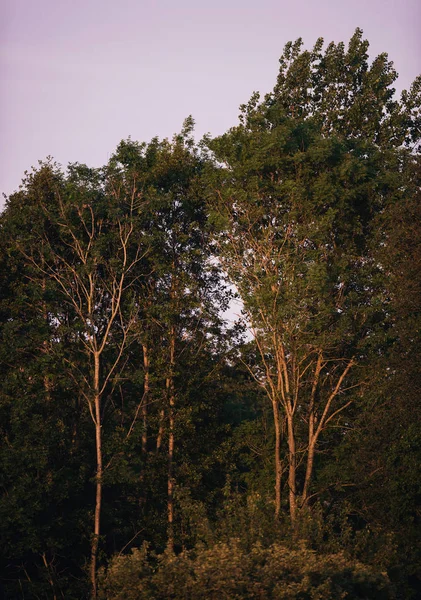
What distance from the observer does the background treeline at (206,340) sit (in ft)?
70.9

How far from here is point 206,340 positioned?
26.7 metres

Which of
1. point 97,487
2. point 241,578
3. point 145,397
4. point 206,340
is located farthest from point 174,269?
point 241,578

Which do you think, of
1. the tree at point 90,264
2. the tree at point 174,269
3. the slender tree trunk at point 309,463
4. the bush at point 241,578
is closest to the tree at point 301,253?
the slender tree trunk at point 309,463

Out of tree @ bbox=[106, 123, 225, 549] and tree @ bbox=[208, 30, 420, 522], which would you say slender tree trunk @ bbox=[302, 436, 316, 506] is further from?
tree @ bbox=[106, 123, 225, 549]

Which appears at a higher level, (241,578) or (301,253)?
(301,253)

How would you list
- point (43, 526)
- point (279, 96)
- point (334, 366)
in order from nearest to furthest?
point (43, 526)
point (334, 366)
point (279, 96)

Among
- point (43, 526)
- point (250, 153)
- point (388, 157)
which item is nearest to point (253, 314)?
point (250, 153)

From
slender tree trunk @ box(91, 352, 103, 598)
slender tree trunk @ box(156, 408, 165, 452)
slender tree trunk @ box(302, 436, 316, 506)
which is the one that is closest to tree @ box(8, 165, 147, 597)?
slender tree trunk @ box(91, 352, 103, 598)

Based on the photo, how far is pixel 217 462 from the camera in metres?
26.0

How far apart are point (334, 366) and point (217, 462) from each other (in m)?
5.25

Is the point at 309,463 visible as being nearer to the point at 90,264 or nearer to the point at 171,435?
the point at 171,435

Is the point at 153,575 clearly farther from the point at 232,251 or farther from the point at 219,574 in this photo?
the point at 232,251

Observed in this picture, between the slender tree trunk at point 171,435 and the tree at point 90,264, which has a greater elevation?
the tree at point 90,264

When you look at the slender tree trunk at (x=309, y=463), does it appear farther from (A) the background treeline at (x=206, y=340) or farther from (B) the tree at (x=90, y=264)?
(B) the tree at (x=90, y=264)
